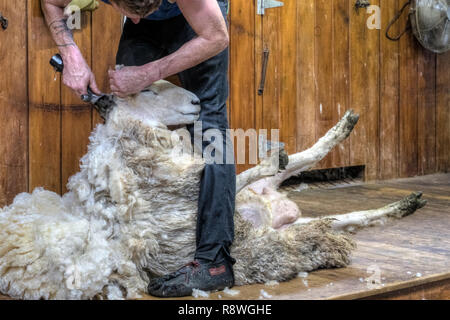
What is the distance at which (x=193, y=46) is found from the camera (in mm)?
2227

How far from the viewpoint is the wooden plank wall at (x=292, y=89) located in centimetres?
284

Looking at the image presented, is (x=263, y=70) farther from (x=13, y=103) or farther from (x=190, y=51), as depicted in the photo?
(x=190, y=51)

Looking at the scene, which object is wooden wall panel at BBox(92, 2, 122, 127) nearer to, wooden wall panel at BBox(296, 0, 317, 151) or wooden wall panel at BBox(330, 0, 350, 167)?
wooden wall panel at BBox(296, 0, 317, 151)

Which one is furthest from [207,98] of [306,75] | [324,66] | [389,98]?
[389,98]

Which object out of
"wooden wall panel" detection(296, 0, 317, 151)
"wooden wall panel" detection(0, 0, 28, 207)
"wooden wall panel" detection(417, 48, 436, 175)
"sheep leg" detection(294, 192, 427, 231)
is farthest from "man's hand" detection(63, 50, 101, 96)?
"wooden wall panel" detection(417, 48, 436, 175)

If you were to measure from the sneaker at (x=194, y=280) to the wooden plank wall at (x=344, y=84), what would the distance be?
1848 millimetres

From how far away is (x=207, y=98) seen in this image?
2400 mm

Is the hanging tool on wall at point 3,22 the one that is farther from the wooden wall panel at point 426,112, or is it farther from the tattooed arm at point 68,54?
the wooden wall panel at point 426,112

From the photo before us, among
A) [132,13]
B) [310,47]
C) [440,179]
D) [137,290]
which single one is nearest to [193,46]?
[132,13]

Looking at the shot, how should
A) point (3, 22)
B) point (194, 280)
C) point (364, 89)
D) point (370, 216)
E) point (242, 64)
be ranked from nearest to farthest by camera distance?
point (194, 280), point (3, 22), point (370, 216), point (242, 64), point (364, 89)

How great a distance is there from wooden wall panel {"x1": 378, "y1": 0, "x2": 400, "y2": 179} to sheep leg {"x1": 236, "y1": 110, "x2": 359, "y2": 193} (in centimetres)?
197

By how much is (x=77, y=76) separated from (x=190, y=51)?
0.48m

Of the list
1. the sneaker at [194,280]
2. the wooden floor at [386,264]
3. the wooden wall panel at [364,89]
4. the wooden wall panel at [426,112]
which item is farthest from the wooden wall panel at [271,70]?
the sneaker at [194,280]

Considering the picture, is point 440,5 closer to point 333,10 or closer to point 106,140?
point 333,10
